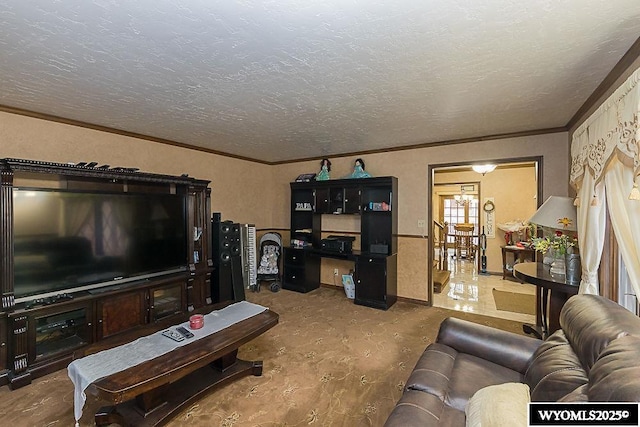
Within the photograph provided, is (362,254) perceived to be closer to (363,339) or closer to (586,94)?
(363,339)

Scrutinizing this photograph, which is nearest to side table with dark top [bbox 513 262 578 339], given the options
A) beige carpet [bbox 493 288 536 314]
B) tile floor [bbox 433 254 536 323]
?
tile floor [bbox 433 254 536 323]

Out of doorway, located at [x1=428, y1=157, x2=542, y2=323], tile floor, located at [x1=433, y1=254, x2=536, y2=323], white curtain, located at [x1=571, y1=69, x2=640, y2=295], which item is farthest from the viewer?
doorway, located at [x1=428, y1=157, x2=542, y2=323]

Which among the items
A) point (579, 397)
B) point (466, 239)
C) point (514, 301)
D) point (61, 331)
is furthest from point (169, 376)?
point (466, 239)

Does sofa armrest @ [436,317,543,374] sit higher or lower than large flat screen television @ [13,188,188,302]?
lower

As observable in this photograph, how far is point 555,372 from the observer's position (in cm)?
130

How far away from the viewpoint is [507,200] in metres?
6.77

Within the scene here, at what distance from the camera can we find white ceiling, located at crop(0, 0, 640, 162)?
1.48m

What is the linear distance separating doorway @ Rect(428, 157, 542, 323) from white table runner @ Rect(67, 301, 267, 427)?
132 inches

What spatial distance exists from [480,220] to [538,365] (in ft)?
20.7

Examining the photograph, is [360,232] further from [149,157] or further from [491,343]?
[149,157]

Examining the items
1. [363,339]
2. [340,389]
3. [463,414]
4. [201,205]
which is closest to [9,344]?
[201,205]

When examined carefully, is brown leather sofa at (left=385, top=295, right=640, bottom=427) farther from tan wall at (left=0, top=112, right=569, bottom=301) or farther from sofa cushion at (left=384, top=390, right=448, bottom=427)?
tan wall at (left=0, top=112, right=569, bottom=301)

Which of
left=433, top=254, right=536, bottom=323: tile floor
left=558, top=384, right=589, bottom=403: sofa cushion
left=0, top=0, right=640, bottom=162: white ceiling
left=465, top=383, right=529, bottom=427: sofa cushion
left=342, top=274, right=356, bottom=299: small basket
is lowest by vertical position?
left=433, top=254, right=536, bottom=323: tile floor

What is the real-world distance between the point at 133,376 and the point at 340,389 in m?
1.51
